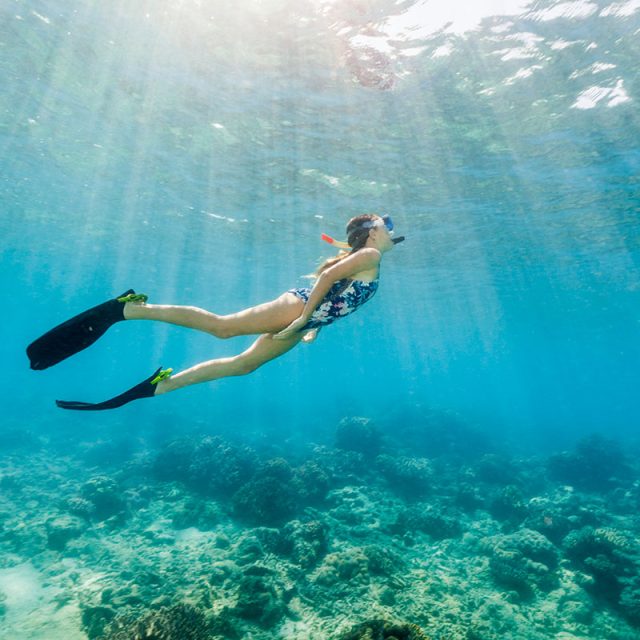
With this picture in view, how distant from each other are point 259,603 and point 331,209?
57.2 feet

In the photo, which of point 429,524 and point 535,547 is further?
point 429,524

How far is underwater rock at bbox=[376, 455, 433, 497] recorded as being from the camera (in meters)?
16.9

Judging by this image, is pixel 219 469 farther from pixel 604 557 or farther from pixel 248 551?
pixel 604 557

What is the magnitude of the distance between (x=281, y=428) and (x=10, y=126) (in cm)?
2688

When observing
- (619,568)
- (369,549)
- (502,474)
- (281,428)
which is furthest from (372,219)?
(281,428)

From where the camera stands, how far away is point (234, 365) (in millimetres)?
4984

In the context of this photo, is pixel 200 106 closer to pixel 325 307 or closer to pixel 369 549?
pixel 325 307

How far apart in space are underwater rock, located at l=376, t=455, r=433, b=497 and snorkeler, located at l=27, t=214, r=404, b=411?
1398cm

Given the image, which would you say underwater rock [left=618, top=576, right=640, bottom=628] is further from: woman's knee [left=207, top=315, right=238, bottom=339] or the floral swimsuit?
woman's knee [left=207, top=315, right=238, bottom=339]

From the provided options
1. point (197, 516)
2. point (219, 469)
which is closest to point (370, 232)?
point (197, 516)

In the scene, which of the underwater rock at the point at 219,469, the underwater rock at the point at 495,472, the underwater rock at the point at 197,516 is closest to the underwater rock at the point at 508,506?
the underwater rock at the point at 495,472

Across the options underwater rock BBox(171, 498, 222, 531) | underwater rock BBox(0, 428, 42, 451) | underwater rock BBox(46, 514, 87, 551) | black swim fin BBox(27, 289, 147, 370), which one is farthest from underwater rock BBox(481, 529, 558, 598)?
underwater rock BBox(0, 428, 42, 451)

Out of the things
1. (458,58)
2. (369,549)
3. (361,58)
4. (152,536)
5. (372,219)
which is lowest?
(369,549)

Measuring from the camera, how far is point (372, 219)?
16.2ft
